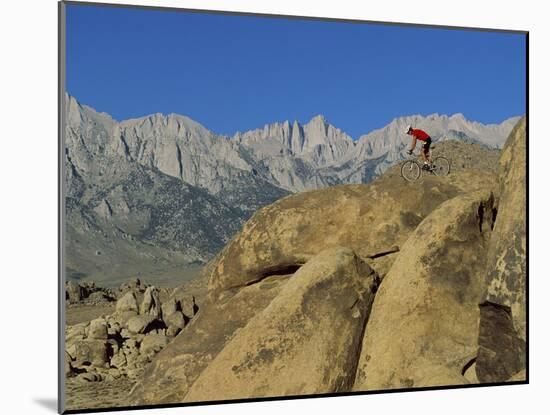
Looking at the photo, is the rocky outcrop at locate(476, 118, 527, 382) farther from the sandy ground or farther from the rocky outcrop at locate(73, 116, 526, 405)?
the sandy ground

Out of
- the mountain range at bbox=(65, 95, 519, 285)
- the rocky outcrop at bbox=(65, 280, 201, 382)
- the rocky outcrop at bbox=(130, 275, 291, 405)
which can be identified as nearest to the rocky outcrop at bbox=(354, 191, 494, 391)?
the rocky outcrop at bbox=(130, 275, 291, 405)

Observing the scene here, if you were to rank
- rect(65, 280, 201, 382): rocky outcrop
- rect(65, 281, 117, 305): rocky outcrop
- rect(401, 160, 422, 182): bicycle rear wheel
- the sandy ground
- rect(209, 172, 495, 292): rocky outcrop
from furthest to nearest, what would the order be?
rect(65, 281, 117, 305): rocky outcrop, rect(65, 280, 201, 382): rocky outcrop, rect(401, 160, 422, 182): bicycle rear wheel, rect(209, 172, 495, 292): rocky outcrop, the sandy ground

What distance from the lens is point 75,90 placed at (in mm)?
10938

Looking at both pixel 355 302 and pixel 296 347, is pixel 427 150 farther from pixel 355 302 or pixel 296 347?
pixel 296 347

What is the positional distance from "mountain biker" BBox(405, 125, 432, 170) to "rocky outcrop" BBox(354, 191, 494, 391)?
1.39 meters

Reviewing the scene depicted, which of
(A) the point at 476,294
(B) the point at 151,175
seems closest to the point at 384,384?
(A) the point at 476,294

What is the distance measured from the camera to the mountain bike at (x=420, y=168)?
1252 cm

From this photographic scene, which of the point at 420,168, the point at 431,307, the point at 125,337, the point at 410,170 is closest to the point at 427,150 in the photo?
the point at 420,168

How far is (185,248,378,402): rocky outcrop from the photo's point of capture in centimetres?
1057

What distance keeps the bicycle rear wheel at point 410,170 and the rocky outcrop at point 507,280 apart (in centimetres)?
109

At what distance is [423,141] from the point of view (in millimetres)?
12883

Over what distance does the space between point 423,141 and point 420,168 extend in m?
0.39

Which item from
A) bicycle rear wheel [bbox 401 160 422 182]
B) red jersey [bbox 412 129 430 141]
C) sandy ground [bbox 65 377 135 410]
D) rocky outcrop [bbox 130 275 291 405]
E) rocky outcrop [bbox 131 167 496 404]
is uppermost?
red jersey [bbox 412 129 430 141]

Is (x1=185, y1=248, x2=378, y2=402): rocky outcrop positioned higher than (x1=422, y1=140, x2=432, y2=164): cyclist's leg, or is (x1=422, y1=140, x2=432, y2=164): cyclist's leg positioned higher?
(x1=422, y1=140, x2=432, y2=164): cyclist's leg
